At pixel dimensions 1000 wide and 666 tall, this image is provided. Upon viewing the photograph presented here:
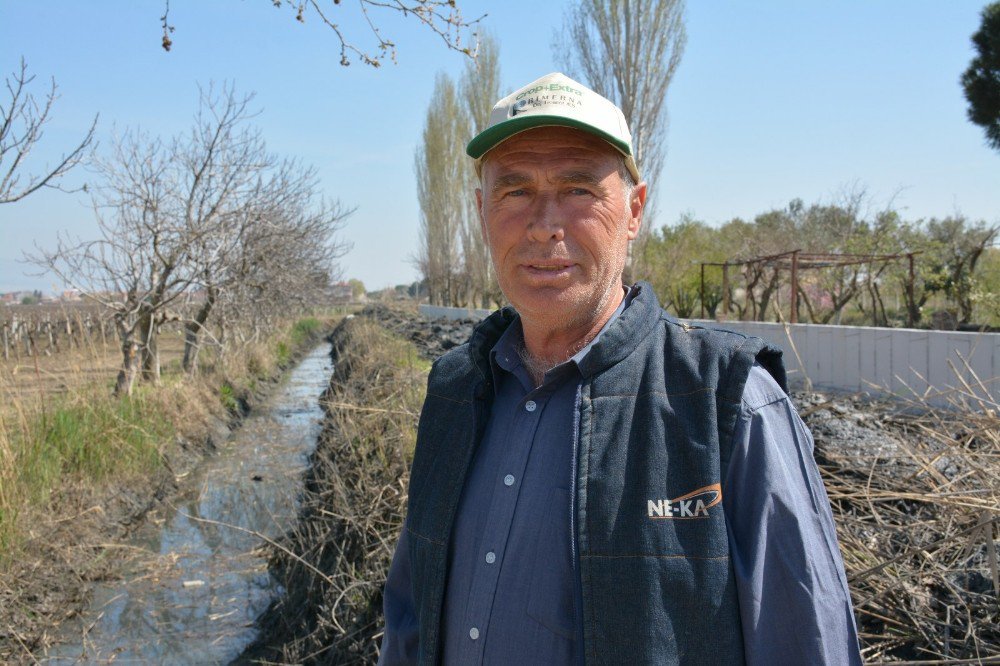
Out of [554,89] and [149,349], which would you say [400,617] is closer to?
[554,89]

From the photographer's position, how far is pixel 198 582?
24.1 ft

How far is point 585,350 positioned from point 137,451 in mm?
9673

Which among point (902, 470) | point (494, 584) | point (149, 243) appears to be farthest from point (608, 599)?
point (149, 243)

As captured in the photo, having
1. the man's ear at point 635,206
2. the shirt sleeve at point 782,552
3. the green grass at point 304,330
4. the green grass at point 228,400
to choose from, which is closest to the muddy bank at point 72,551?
the green grass at point 228,400

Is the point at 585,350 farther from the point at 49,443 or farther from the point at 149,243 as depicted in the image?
the point at 149,243

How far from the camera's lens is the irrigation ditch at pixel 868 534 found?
2.71m

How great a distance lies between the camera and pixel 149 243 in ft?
41.6

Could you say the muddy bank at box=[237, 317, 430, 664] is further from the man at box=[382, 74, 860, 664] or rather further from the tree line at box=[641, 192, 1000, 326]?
the tree line at box=[641, 192, 1000, 326]

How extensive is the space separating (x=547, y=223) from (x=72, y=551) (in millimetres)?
7100

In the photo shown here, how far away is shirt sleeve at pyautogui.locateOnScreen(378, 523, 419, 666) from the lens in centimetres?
184

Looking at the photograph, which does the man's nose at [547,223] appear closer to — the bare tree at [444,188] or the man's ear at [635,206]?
the man's ear at [635,206]

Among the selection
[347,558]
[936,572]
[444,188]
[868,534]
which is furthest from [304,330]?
[936,572]

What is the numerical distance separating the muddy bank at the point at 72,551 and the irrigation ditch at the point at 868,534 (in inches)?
63.0

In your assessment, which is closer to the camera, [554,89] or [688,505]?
[688,505]
